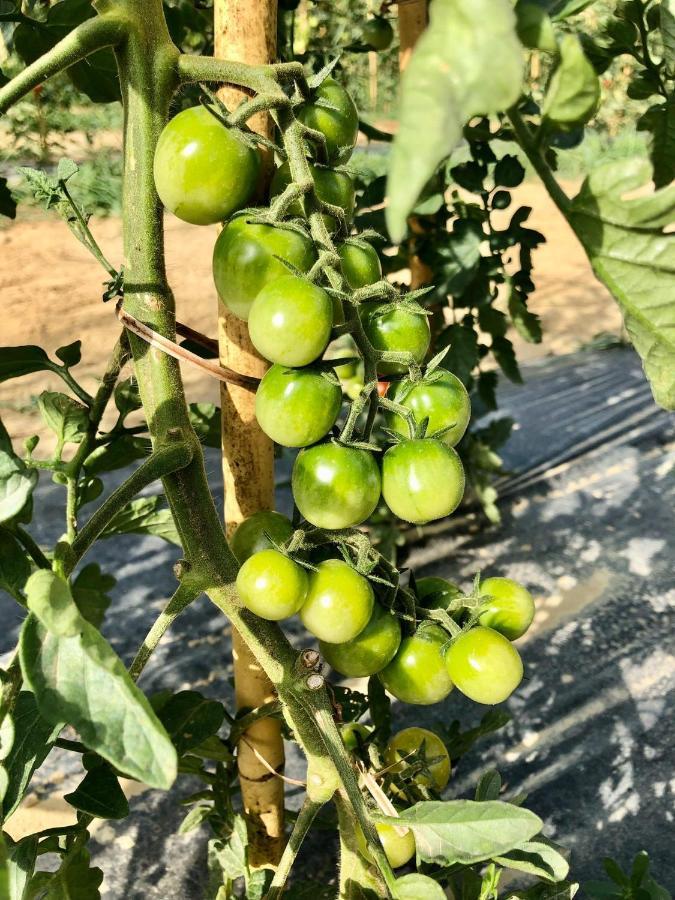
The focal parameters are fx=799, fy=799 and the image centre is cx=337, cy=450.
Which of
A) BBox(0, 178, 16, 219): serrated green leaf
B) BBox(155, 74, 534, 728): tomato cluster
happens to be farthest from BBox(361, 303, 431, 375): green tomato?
BBox(0, 178, 16, 219): serrated green leaf

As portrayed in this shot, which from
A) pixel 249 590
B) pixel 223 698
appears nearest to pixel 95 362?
pixel 223 698

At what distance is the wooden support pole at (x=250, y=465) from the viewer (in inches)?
33.2

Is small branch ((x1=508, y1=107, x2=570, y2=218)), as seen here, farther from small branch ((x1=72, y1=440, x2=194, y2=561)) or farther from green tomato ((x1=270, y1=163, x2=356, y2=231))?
small branch ((x1=72, y1=440, x2=194, y2=561))

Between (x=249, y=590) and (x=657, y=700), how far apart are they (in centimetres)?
171

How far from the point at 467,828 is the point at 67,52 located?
723 millimetres

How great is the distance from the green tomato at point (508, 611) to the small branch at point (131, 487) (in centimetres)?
35

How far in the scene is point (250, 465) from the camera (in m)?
1.01

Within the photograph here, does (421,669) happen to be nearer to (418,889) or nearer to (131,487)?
(418,889)

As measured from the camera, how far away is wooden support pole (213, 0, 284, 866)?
0.84 meters

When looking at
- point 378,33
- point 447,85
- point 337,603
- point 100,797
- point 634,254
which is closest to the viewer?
point 447,85

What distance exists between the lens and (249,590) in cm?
72

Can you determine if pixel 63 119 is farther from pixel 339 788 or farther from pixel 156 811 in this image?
pixel 339 788

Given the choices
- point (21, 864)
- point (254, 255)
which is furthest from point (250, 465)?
point (21, 864)

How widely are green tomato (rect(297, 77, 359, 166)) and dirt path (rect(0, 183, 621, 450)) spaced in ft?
12.9
